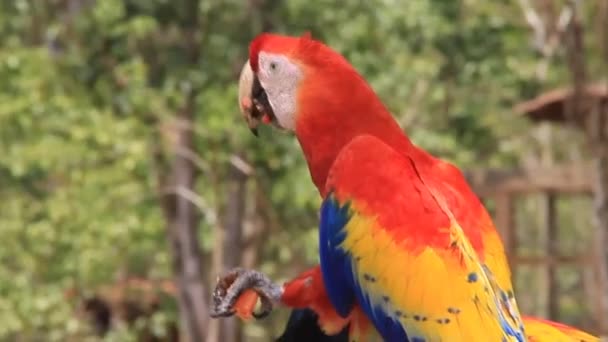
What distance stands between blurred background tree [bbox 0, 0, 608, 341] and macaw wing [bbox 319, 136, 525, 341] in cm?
183

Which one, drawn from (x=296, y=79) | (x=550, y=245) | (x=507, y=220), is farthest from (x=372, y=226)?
(x=550, y=245)

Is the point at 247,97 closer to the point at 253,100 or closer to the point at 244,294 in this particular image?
the point at 253,100

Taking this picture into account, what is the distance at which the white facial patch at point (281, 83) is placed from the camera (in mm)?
887

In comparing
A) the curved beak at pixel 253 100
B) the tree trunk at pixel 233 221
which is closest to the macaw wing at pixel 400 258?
the curved beak at pixel 253 100

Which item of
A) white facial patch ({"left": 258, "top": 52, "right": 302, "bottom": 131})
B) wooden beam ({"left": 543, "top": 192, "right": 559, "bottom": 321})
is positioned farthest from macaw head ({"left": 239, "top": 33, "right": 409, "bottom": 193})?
wooden beam ({"left": 543, "top": 192, "right": 559, "bottom": 321})

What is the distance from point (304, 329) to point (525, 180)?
225cm

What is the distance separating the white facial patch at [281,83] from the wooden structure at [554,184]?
1856 millimetres

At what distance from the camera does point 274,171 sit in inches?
113

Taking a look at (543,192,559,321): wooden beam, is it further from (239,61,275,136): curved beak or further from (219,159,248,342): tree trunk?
(239,61,275,136): curved beak

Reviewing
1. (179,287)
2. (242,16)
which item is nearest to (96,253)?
(179,287)

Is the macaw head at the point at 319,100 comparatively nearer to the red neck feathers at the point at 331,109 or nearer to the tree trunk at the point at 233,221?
the red neck feathers at the point at 331,109

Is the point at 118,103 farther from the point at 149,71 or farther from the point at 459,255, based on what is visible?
the point at 459,255

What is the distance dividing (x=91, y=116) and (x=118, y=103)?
0.43ft

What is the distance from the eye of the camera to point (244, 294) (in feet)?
2.99
